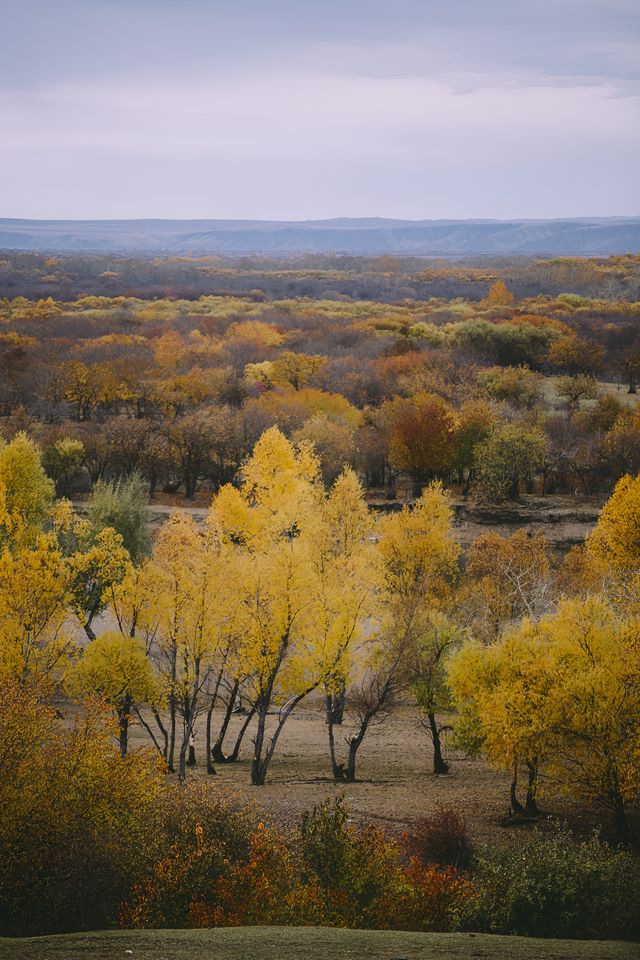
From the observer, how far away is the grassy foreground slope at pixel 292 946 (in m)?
13.6

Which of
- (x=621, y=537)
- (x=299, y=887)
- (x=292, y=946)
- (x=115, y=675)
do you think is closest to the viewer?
(x=292, y=946)

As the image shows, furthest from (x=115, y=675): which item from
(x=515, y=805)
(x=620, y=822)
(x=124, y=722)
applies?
(x=620, y=822)

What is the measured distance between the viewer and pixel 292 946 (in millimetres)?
13977

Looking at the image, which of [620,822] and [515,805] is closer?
[620,822]

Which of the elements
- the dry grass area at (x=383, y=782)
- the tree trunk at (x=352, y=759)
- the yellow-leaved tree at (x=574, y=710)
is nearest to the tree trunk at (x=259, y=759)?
the dry grass area at (x=383, y=782)

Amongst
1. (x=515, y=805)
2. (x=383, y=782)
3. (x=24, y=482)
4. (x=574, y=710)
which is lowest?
(x=383, y=782)

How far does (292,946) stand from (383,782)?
1277cm

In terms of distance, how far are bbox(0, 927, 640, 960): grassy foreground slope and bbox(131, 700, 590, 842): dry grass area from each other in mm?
4413

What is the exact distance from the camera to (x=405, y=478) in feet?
225

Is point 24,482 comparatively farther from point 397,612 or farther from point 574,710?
point 574,710

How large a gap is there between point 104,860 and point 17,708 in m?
4.03

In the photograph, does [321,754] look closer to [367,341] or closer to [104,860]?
[104,860]

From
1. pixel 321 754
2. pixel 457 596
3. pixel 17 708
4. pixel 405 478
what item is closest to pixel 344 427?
pixel 405 478

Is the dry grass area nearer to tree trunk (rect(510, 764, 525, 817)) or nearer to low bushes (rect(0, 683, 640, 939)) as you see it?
tree trunk (rect(510, 764, 525, 817))
